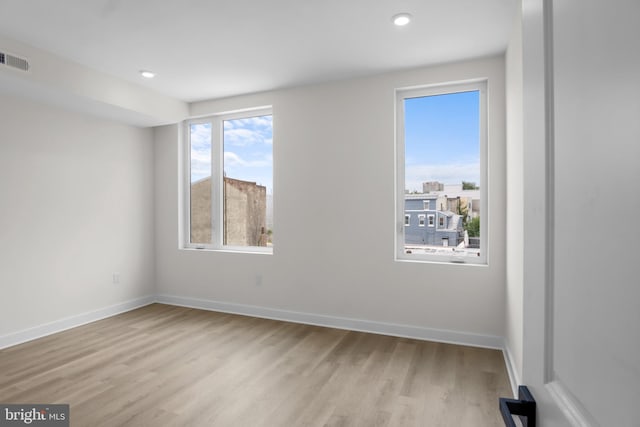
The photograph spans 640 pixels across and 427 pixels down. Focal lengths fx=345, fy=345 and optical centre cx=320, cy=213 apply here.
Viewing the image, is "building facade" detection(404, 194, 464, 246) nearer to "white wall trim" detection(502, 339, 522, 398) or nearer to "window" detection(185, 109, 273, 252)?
"white wall trim" detection(502, 339, 522, 398)

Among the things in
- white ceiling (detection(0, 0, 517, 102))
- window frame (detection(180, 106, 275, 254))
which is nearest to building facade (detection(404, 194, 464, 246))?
white ceiling (detection(0, 0, 517, 102))

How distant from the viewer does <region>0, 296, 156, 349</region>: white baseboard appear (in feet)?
11.0

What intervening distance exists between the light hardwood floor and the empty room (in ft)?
0.07

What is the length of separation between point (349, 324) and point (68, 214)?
3.36 metres

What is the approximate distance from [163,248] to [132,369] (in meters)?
2.31

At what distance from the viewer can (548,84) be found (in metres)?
0.61

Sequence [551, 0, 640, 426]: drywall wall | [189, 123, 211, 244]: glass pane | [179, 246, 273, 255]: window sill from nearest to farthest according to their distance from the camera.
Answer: [551, 0, 640, 426]: drywall wall
[179, 246, 273, 255]: window sill
[189, 123, 211, 244]: glass pane

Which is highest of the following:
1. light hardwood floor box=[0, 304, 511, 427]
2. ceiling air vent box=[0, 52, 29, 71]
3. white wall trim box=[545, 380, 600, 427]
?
ceiling air vent box=[0, 52, 29, 71]

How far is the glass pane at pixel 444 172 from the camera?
135 inches

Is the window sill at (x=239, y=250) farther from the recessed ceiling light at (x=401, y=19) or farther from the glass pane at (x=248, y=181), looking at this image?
the recessed ceiling light at (x=401, y=19)

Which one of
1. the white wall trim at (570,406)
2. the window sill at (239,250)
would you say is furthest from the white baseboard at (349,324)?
the white wall trim at (570,406)

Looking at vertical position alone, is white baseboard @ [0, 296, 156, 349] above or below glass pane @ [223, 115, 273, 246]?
below

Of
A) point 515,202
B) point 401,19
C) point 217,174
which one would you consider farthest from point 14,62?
point 515,202

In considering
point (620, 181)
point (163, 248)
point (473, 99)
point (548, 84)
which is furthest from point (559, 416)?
point (163, 248)
